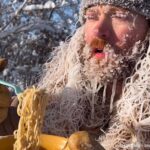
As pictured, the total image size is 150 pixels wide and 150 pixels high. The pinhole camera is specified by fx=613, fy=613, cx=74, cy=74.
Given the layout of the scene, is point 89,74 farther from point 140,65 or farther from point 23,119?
point 23,119

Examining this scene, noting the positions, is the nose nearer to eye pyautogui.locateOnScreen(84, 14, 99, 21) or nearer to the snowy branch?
eye pyautogui.locateOnScreen(84, 14, 99, 21)

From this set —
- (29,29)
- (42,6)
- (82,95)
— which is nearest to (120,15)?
(82,95)

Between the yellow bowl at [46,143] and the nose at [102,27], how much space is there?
337 millimetres

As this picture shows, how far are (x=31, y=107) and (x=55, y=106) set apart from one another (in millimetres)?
313

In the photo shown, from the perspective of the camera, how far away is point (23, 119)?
40.4 inches

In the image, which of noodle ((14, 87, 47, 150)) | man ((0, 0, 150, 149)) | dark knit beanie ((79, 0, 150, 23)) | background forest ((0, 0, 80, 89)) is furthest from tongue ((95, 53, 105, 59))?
background forest ((0, 0, 80, 89))

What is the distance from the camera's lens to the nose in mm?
1296

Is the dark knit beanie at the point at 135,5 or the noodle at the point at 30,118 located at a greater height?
the dark knit beanie at the point at 135,5

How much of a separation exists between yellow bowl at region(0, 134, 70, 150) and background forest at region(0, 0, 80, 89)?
113 inches

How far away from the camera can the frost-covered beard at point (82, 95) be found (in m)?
1.31

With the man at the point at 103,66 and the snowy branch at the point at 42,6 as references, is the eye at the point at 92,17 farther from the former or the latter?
the snowy branch at the point at 42,6

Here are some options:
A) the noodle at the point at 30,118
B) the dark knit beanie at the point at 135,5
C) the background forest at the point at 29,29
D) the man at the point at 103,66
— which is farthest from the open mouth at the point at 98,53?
the background forest at the point at 29,29

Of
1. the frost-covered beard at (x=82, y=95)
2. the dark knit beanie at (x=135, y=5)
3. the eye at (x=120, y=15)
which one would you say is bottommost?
the frost-covered beard at (x=82, y=95)

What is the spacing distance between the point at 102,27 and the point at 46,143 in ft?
1.21
